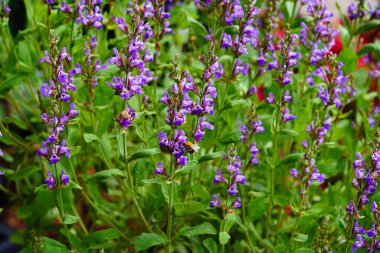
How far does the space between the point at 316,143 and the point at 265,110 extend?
0.58m

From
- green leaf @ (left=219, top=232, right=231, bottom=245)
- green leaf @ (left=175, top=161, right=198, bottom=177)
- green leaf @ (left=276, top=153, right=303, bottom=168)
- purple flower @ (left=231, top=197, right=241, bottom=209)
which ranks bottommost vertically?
green leaf @ (left=219, top=232, right=231, bottom=245)

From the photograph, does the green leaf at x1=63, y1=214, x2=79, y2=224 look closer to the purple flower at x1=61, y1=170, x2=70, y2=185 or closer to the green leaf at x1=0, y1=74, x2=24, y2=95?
the purple flower at x1=61, y1=170, x2=70, y2=185

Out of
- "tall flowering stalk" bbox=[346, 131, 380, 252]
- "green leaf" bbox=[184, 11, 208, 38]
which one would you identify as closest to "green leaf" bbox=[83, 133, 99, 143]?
"green leaf" bbox=[184, 11, 208, 38]

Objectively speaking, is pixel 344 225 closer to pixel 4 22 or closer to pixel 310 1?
pixel 310 1

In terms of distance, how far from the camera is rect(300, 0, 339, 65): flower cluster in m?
2.34

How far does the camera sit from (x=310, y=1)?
8.25ft

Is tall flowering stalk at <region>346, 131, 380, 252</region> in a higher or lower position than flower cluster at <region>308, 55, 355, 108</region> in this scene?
lower

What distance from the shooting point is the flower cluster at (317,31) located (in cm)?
234

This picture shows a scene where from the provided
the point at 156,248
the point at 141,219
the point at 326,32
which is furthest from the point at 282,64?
the point at 156,248

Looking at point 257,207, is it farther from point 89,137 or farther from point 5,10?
point 5,10

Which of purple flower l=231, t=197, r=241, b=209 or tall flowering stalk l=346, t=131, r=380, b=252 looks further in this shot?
purple flower l=231, t=197, r=241, b=209

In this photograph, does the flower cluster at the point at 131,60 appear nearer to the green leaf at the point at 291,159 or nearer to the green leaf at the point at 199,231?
the green leaf at the point at 199,231

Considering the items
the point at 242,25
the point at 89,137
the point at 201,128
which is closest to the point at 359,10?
the point at 242,25

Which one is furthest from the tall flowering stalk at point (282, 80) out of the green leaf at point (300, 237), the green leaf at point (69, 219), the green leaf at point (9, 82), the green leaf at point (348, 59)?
the green leaf at point (9, 82)
